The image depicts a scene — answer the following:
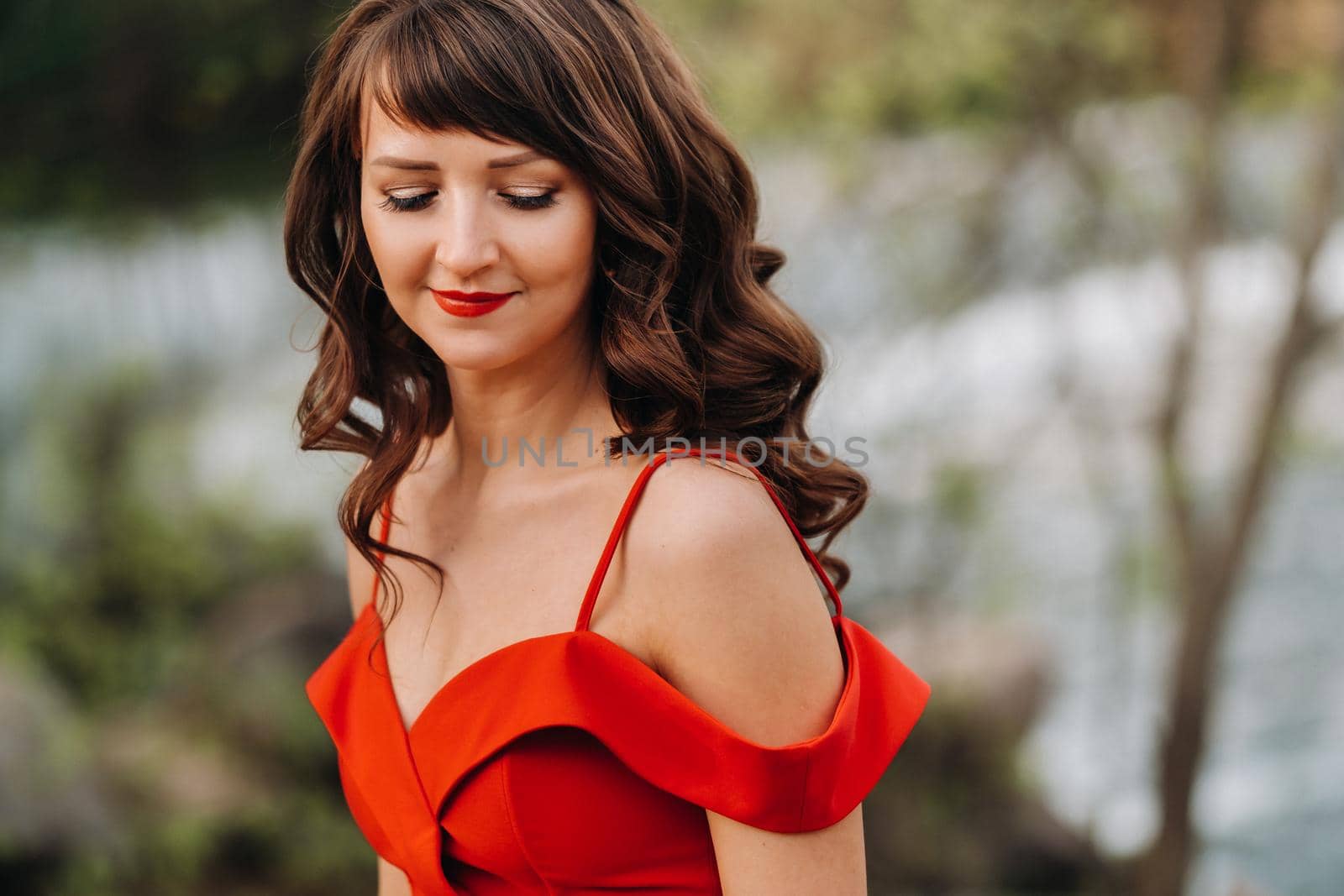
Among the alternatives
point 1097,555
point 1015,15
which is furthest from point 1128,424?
point 1015,15

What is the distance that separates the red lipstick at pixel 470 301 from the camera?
1126 millimetres

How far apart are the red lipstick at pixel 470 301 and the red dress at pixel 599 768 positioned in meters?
0.22

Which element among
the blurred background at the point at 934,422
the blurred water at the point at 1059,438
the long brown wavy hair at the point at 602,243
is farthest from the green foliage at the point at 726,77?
the long brown wavy hair at the point at 602,243

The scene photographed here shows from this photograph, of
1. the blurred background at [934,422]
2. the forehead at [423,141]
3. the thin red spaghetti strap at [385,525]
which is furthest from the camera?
the blurred background at [934,422]

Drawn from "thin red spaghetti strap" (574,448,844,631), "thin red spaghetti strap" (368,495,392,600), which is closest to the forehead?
"thin red spaghetti strap" (574,448,844,631)

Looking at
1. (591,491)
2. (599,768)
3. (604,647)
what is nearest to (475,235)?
(591,491)

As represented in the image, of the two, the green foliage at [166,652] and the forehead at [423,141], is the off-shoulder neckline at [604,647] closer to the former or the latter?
the forehead at [423,141]

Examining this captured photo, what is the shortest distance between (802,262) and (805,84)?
1.85 feet

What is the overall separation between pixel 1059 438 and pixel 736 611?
2850 millimetres

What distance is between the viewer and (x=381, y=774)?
1.27 meters

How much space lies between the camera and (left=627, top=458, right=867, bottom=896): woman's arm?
1073 mm

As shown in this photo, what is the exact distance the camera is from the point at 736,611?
1.07m

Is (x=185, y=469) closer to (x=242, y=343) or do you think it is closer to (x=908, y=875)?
(x=242, y=343)

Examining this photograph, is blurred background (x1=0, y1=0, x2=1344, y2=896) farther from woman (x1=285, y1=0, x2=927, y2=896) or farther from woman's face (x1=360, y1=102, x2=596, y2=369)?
woman's face (x1=360, y1=102, x2=596, y2=369)
